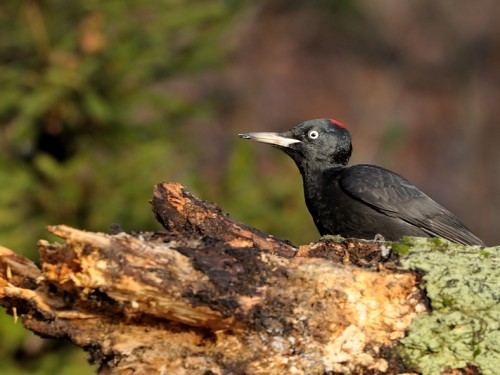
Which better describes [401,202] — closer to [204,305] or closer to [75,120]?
[204,305]

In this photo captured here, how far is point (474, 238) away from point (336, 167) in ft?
3.81

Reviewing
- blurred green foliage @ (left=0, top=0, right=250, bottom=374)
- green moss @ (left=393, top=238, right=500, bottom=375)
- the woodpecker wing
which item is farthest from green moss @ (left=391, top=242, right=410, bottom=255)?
blurred green foliage @ (left=0, top=0, right=250, bottom=374)

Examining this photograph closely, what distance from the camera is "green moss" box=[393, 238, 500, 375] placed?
13.5ft

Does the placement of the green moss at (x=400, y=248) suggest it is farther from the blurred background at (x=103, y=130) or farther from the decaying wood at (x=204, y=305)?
the blurred background at (x=103, y=130)

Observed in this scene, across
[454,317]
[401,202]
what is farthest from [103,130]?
[454,317]

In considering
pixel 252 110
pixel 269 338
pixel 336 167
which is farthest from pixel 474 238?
pixel 252 110

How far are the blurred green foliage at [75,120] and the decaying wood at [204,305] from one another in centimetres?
359

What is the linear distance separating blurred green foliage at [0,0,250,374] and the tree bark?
3603mm

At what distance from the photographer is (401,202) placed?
21.2 ft

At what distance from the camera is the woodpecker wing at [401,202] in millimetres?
6395

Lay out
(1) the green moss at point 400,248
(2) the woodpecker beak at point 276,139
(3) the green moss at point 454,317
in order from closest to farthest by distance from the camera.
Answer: (3) the green moss at point 454,317
(1) the green moss at point 400,248
(2) the woodpecker beak at point 276,139

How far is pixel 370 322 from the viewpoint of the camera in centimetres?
419

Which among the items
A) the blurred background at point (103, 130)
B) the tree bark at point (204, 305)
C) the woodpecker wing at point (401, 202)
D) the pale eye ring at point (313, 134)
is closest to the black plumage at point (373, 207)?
the woodpecker wing at point (401, 202)

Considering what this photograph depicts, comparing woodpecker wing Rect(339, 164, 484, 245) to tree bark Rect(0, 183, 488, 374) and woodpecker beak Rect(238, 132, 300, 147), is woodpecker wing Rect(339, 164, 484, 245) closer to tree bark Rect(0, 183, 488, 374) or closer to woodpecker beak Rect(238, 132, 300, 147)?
woodpecker beak Rect(238, 132, 300, 147)
